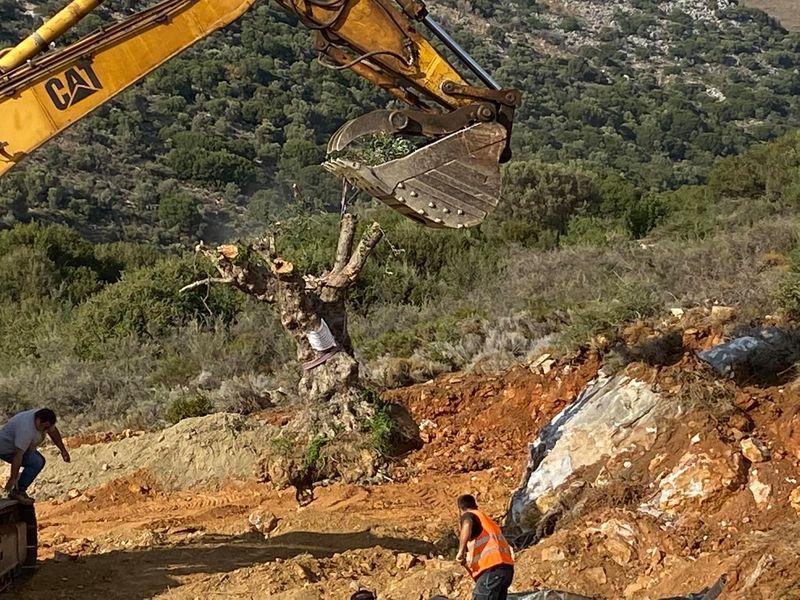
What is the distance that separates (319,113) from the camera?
4572cm

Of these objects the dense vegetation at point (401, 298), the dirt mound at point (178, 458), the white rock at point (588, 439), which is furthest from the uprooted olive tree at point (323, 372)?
the white rock at point (588, 439)

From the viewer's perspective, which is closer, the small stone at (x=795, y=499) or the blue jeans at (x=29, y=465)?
the small stone at (x=795, y=499)

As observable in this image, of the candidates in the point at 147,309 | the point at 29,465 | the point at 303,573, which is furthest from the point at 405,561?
the point at 147,309

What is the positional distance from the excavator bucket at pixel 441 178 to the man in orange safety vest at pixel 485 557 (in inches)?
79.1

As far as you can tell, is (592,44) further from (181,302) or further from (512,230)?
(181,302)

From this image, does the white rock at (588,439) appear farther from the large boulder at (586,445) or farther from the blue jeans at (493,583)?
the blue jeans at (493,583)

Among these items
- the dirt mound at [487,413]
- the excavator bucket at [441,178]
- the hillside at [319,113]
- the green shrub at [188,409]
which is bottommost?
the hillside at [319,113]

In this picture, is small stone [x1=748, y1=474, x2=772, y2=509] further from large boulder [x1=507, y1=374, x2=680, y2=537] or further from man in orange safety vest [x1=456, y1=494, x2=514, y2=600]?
man in orange safety vest [x1=456, y1=494, x2=514, y2=600]

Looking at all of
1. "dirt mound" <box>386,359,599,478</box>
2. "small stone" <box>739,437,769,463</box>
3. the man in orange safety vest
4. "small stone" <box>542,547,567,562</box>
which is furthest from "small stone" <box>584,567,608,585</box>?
"dirt mound" <box>386,359,599,478</box>

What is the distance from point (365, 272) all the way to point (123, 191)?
18490mm

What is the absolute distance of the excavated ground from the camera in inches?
277

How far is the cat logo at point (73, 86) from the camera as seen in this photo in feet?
20.9

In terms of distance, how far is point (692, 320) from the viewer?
1184 cm

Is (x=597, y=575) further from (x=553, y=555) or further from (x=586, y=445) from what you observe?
(x=586, y=445)
